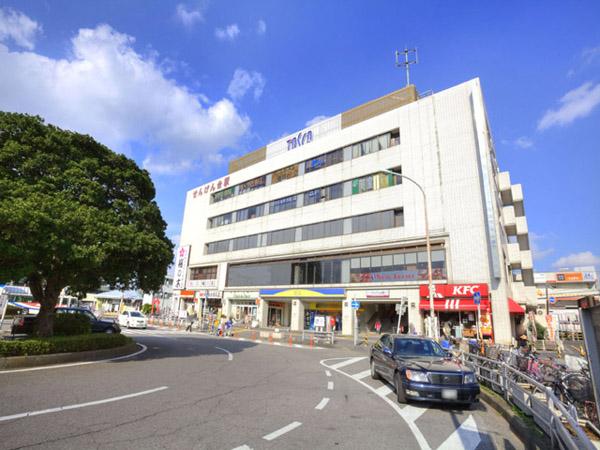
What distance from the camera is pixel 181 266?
5222 centimetres

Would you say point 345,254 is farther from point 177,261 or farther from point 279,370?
point 177,261

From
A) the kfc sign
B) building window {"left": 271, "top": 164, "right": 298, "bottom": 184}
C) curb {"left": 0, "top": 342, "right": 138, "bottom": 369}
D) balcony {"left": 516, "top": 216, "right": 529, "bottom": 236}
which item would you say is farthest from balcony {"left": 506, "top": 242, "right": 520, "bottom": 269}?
curb {"left": 0, "top": 342, "right": 138, "bottom": 369}

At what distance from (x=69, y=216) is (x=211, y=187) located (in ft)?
139

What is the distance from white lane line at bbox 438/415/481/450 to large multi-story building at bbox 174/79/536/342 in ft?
48.6

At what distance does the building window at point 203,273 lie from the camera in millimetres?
47188

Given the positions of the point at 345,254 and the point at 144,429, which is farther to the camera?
the point at 345,254

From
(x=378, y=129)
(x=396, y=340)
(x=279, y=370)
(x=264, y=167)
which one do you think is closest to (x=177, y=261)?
(x=264, y=167)

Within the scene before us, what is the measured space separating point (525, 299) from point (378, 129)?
21.7 meters

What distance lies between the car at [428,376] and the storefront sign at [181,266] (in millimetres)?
46639

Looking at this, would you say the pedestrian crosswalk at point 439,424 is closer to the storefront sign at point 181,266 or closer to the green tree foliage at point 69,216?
the green tree foliage at point 69,216

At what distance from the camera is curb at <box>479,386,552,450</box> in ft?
16.8

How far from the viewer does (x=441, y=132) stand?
2831cm

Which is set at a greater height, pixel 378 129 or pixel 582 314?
pixel 378 129

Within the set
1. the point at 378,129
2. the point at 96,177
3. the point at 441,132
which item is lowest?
the point at 96,177
